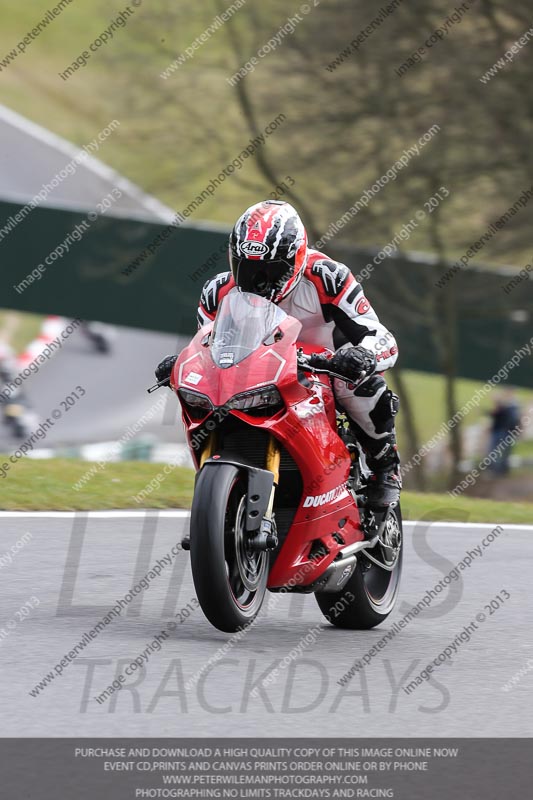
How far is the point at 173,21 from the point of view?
2295 centimetres

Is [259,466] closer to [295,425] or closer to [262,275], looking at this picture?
[295,425]

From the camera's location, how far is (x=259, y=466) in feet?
19.7

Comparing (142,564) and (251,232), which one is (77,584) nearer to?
(142,564)

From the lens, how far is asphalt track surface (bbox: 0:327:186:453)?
25375 millimetres

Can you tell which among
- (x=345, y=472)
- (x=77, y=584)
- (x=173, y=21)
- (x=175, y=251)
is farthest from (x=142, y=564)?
(x=173, y=21)

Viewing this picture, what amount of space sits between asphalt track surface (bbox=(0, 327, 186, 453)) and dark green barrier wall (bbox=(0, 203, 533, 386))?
1.88 metres

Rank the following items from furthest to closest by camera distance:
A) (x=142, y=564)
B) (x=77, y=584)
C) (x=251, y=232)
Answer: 1. (x=142, y=564)
2. (x=77, y=584)
3. (x=251, y=232)

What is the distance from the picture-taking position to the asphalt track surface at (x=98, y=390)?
83.3 ft

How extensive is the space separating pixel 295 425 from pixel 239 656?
0.95 m

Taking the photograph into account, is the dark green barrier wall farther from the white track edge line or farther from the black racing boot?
the black racing boot
